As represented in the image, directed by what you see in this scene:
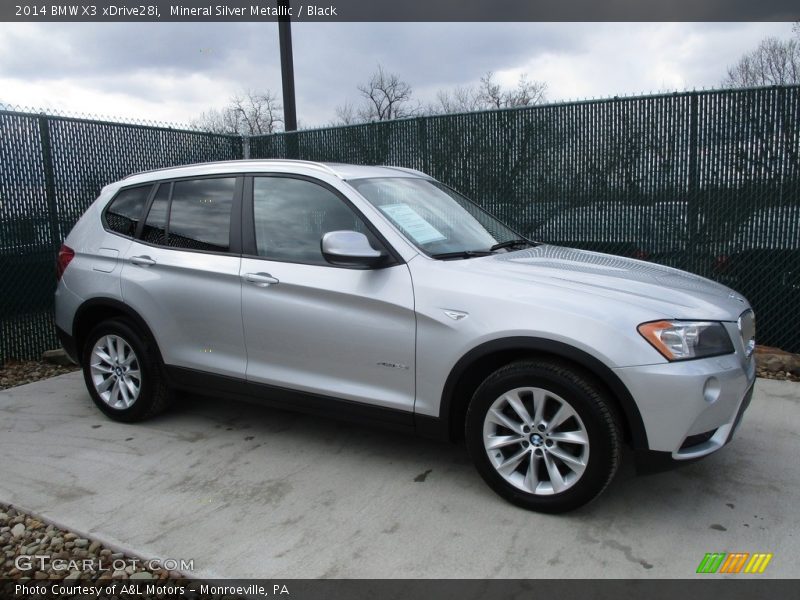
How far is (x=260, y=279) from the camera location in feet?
12.7

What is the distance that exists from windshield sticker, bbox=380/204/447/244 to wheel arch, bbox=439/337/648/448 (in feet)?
2.60

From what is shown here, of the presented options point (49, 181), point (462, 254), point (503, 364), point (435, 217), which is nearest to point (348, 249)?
point (462, 254)

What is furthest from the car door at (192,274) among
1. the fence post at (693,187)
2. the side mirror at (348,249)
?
the fence post at (693,187)

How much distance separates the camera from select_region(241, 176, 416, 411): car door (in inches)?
138

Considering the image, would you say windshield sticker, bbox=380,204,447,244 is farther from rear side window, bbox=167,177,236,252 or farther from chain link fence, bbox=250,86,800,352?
chain link fence, bbox=250,86,800,352

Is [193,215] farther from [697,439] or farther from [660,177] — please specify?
[660,177]

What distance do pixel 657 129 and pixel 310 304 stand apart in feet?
14.0

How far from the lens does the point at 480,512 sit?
3.36m

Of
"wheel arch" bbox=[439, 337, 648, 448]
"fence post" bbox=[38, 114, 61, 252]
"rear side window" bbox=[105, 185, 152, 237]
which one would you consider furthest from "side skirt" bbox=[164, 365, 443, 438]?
"fence post" bbox=[38, 114, 61, 252]

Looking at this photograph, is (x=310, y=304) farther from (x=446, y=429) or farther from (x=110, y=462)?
(x=110, y=462)

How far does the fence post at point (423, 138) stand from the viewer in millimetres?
7434

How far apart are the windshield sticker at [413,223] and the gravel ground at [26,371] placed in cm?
421

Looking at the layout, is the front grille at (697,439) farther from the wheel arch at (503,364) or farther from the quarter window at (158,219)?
the quarter window at (158,219)

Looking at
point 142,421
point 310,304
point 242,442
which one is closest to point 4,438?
point 142,421
